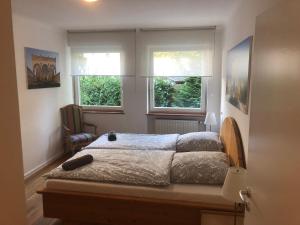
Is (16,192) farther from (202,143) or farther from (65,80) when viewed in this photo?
(65,80)

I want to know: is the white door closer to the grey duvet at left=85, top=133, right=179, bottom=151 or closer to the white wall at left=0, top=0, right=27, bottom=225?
the white wall at left=0, top=0, right=27, bottom=225

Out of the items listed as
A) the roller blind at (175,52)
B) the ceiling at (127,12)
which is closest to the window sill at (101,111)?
the roller blind at (175,52)

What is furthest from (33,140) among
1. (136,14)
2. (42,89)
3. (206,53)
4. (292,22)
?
(292,22)

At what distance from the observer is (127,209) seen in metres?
2.41

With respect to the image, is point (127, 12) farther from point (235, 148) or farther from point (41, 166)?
point (41, 166)

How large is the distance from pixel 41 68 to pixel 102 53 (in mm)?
1217

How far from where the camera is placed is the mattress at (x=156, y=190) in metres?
2.26

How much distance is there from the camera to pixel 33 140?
4004mm

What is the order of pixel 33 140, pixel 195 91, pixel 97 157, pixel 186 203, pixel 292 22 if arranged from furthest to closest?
pixel 195 91 < pixel 33 140 < pixel 97 157 < pixel 186 203 < pixel 292 22

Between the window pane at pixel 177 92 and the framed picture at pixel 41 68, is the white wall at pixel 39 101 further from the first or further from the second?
the window pane at pixel 177 92

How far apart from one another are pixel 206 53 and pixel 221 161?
8.25 ft

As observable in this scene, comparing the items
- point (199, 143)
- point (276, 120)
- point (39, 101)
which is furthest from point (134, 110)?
point (276, 120)

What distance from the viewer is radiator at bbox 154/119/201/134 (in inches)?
184

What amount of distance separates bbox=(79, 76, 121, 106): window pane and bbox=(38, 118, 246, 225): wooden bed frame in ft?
9.10
